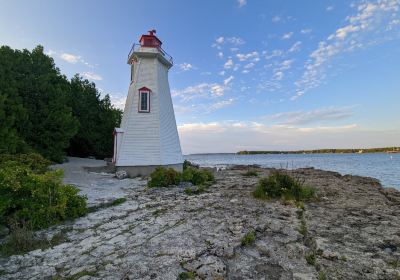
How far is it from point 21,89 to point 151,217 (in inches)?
816

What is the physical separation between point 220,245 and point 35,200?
576 centimetres

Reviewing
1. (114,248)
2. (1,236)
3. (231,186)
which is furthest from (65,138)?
(114,248)

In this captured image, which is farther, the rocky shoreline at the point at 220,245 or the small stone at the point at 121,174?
the small stone at the point at 121,174

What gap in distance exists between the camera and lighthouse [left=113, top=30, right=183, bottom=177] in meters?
19.9

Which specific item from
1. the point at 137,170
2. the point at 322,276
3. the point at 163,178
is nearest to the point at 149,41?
the point at 137,170

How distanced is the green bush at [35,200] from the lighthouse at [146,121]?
35.6 ft

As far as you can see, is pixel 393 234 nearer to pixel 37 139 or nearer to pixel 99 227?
pixel 99 227

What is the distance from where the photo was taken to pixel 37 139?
2361 centimetres

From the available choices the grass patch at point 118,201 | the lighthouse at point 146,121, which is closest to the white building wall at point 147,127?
the lighthouse at point 146,121

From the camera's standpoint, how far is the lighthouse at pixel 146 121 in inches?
784

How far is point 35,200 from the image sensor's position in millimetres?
8117

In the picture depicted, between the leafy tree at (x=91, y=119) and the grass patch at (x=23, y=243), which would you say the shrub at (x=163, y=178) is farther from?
the leafy tree at (x=91, y=119)

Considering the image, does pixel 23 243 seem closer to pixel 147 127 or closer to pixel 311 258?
pixel 311 258

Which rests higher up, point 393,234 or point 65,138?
point 65,138
